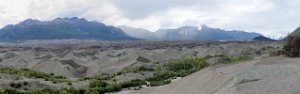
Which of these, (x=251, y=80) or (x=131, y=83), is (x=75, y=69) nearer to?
(x=131, y=83)

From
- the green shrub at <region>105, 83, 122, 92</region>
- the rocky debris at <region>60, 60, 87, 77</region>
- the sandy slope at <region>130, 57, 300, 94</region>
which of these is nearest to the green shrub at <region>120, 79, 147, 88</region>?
the green shrub at <region>105, 83, 122, 92</region>

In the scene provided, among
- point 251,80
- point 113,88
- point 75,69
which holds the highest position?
point 251,80

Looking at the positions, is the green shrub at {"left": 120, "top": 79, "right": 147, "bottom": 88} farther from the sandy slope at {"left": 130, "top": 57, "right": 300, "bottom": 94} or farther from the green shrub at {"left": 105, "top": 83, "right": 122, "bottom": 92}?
the sandy slope at {"left": 130, "top": 57, "right": 300, "bottom": 94}

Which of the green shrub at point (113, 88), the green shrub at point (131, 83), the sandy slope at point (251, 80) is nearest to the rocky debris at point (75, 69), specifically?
the green shrub at point (131, 83)

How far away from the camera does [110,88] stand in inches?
1088

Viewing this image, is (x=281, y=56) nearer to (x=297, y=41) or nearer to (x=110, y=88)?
(x=297, y=41)

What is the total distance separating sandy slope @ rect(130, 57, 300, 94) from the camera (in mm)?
14223

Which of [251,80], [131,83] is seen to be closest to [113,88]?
[131,83]

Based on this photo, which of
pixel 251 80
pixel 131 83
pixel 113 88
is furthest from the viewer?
pixel 131 83

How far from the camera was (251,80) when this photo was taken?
15.3 m

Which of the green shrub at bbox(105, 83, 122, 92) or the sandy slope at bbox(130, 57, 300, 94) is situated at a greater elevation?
the sandy slope at bbox(130, 57, 300, 94)

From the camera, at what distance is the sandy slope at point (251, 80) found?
14.2 m

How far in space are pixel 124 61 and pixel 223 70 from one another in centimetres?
5494

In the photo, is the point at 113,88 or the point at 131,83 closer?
the point at 113,88
